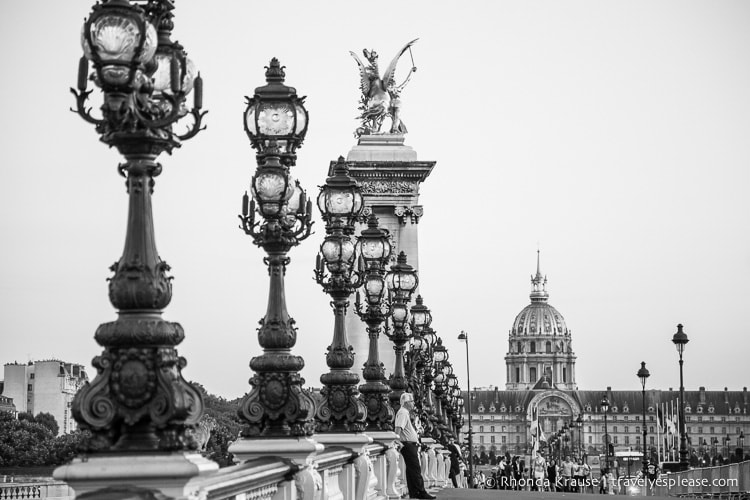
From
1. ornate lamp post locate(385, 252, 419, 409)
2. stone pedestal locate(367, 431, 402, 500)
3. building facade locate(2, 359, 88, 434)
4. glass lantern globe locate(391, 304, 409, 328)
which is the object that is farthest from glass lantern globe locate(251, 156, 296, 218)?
building facade locate(2, 359, 88, 434)

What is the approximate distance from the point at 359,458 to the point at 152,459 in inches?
482

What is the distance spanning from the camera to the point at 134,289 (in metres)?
10.5

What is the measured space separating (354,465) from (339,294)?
256cm

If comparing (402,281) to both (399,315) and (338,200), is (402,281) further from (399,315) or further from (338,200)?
(338,200)

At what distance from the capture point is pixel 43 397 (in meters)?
112

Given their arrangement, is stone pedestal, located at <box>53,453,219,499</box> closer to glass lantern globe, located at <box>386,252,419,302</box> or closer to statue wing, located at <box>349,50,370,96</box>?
glass lantern globe, located at <box>386,252,419,302</box>

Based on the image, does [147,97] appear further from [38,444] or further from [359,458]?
[38,444]

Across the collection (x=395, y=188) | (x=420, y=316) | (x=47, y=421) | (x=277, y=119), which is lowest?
(x=47, y=421)

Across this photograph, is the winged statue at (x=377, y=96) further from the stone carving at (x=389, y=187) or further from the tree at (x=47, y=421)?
the tree at (x=47, y=421)

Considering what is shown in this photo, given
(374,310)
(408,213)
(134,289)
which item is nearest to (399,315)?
(374,310)

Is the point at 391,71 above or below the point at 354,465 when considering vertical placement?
above

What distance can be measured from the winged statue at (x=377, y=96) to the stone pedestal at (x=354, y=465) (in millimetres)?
58334

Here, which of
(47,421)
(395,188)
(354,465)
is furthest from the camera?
(47,421)

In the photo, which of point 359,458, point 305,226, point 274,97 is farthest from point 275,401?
point 359,458
